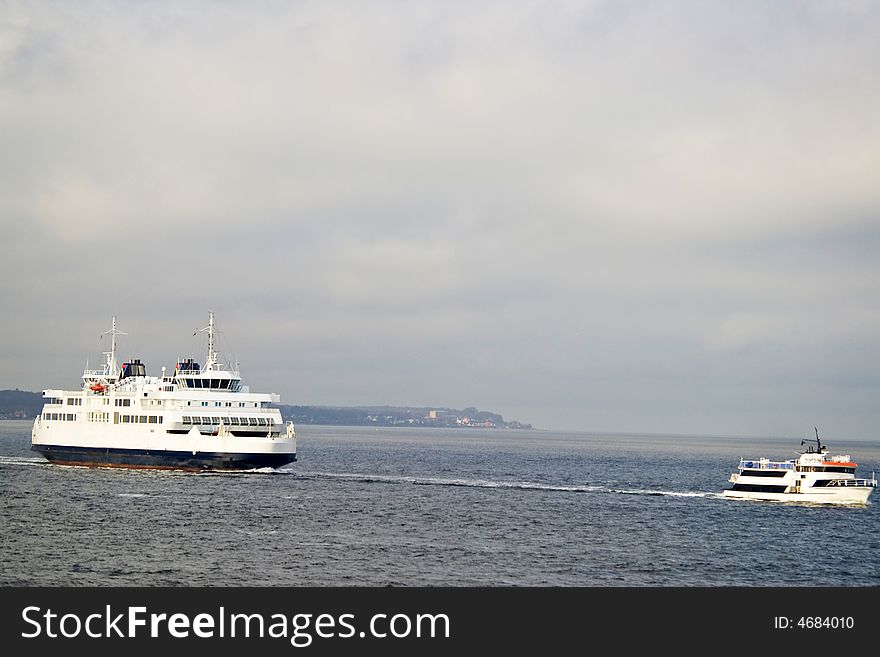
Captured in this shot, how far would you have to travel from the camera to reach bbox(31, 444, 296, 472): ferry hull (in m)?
109

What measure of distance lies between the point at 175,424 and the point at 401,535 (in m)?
49.7

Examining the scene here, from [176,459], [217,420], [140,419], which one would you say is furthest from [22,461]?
[217,420]

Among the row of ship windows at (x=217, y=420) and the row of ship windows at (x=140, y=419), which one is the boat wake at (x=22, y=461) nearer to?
the row of ship windows at (x=140, y=419)

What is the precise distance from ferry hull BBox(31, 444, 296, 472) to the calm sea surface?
1.83m

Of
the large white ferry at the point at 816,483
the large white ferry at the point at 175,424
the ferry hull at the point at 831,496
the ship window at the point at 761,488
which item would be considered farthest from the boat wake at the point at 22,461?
the ferry hull at the point at 831,496

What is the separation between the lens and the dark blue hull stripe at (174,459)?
109 metres

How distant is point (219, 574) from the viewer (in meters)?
54.4

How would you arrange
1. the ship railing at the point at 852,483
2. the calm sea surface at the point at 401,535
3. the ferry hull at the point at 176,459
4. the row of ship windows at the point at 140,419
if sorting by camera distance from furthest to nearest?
the row of ship windows at the point at 140,419 → the ferry hull at the point at 176,459 → the ship railing at the point at 852,483 → the calm sea surface at the point at 401,535

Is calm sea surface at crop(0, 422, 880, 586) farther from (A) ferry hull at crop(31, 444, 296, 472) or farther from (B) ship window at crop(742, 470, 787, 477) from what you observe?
(B) ship window at crop(742, 470, 787, 477)

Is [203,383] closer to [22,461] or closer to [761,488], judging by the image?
[22,461]

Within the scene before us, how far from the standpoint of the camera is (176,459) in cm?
11094
